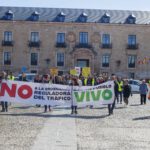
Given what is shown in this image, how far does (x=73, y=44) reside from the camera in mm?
60438

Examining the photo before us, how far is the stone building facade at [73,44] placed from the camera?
59844 mm

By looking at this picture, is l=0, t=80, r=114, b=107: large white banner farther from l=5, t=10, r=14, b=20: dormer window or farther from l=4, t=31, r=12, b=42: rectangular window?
l=5, t=10, r=14, b=20: dormer window

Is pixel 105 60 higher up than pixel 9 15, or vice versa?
pixel 9 15

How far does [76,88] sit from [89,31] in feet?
131

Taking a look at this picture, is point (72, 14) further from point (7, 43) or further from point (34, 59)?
point (7, 43)

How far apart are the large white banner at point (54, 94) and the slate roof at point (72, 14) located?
4005 cm

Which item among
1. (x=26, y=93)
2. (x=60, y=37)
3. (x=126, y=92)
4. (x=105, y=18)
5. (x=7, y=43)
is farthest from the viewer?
(x=105, y=18)

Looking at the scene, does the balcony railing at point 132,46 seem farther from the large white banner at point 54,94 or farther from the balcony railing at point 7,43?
the large white banner at point 54,94

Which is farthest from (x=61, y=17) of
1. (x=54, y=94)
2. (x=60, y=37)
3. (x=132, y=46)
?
(x=54, y=94)

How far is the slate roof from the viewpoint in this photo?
2388 inches

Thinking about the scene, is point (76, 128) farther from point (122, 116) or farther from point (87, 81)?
point (87, 81)

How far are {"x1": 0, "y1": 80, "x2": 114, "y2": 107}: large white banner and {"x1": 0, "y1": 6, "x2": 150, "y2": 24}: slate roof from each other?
40.1m

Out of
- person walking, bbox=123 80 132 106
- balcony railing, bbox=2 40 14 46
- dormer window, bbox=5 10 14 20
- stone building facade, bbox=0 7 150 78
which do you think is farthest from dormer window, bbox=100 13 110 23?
person walking, bbox=123 80 132 106

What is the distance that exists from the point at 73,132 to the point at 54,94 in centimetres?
672
